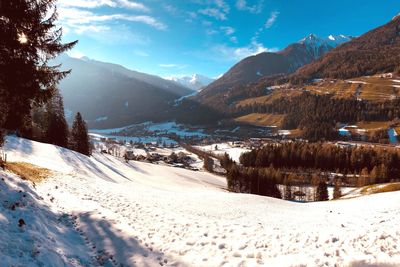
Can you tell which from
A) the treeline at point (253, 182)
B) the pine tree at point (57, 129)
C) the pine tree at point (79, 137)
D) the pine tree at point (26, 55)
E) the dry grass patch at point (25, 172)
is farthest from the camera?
the treeline at point (253, 182)

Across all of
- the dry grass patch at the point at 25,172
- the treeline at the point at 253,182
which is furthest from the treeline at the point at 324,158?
the dry grass patch at the point at 25,172

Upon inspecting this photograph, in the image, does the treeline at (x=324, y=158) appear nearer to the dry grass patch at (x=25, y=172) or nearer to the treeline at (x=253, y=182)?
the treeline at (x=253, y=182)

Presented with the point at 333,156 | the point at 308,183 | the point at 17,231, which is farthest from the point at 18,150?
the point at 333,156

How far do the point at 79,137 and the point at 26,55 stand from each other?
77.6 metres

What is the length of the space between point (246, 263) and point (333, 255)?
405 cm

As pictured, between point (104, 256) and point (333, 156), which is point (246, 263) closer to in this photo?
point (104, 256)

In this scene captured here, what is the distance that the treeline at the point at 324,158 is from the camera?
138 m

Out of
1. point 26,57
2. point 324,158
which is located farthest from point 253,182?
point 26,57

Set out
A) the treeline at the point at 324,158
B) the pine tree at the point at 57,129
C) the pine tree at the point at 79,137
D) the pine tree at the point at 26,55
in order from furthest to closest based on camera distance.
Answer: the treeline at the point at 324,158 → the pine tree at the point at 79,137 → the pine tree at the point at 57,129 → the pine tree at the point at 26,55

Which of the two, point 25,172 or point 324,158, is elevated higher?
point 25,172

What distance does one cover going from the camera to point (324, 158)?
15100 centimetres

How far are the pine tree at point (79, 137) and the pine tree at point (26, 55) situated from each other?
72.8m

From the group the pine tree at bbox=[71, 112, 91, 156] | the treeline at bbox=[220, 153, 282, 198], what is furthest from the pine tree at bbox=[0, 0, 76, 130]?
the treeline at bbox=[220, 153, 282, 198]

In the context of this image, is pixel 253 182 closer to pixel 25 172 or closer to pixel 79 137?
pixel 79 137
